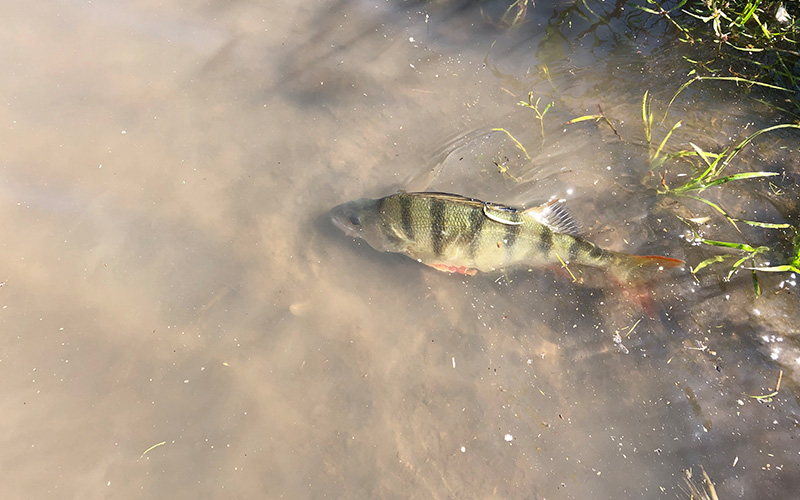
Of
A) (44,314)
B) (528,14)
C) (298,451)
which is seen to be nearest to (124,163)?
(44,314)

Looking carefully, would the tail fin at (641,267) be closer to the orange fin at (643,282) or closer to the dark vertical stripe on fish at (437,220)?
the orange fin at (643,282)

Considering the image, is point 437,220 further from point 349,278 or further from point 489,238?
point 349,278

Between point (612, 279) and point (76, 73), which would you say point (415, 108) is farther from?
point (76, 73)

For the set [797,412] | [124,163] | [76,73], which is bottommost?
[797,412]

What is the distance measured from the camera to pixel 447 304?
3516mm

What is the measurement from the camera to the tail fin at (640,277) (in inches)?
130

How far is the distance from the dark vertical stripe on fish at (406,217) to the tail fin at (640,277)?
157cm

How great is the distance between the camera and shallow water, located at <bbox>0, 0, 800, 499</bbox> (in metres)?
3.01

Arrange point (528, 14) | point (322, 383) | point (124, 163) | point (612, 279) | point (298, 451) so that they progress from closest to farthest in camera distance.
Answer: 1. point (298, 451)
2. point (322, 383)
3. point (612, 279)
4. point (124, 163)
5. point (528, 14)

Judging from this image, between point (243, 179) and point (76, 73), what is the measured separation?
6.42 feet

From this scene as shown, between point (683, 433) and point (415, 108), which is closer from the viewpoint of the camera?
point (683, 433)

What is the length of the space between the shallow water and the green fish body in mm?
215

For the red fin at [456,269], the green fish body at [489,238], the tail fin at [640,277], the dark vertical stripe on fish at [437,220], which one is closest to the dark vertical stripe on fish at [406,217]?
the green fish body at [489,238]

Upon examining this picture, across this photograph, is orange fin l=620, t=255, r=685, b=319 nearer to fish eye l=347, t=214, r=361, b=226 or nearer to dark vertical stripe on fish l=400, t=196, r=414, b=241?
dark vertical stripe on fish l=400, t=196, r=414, b=241
